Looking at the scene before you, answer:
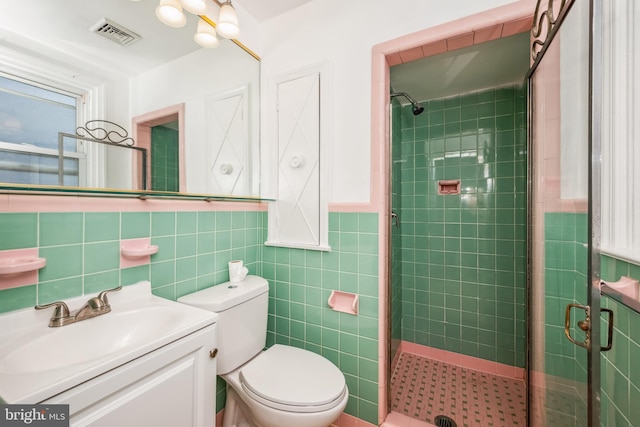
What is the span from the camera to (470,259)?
2141mm

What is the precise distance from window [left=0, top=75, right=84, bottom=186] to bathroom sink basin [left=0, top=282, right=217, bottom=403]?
0.44 meters

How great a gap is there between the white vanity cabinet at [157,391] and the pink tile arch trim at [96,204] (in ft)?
1.95

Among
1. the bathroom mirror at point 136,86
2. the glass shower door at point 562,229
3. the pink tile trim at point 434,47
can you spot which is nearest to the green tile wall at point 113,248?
the bathroom mirror at point 136,86

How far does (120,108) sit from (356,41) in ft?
3.89

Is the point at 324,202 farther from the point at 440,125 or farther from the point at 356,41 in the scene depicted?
the point at 440,125

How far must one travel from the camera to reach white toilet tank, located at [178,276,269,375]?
3.95 feet

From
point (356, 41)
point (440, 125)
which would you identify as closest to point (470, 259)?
→ point (440, 125)

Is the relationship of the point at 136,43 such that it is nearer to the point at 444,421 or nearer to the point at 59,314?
the point at 59,314

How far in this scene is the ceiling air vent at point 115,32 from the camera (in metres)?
0.97

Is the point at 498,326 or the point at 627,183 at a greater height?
the point at 627,183

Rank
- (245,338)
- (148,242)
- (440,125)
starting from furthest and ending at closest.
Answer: (440,125) → (245,338) → (148,242)

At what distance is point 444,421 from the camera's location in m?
1.53

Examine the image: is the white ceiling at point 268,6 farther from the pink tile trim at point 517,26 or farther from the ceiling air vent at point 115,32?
the pink tile trim at point 517,26

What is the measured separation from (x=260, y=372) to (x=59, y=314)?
80cm
